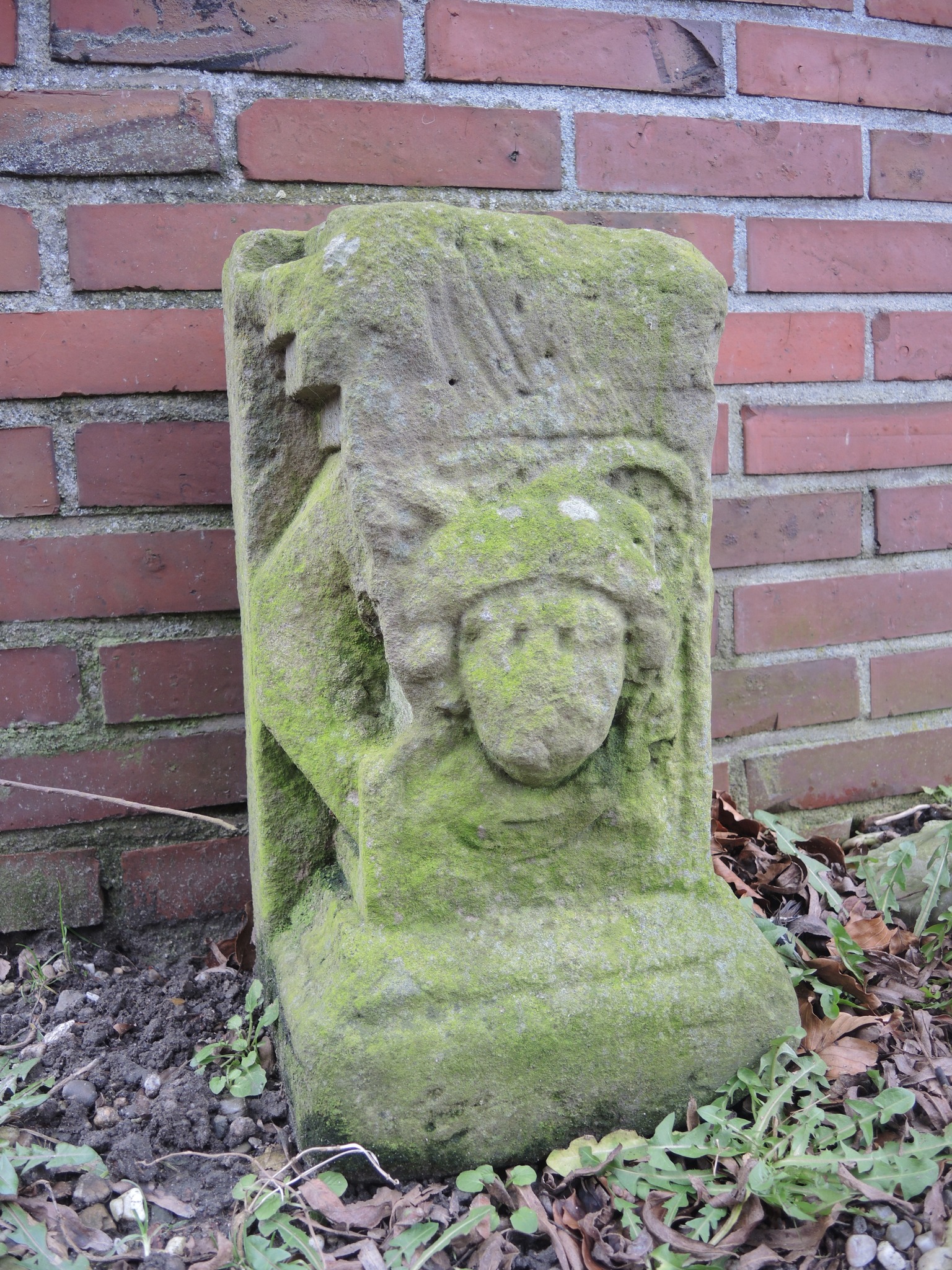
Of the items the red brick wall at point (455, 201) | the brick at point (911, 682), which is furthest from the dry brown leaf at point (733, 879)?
the brick at point (911, 682)

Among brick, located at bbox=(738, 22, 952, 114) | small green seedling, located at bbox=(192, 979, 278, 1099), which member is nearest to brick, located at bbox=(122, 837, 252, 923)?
small green seedling, located at bbox=(192, 979, 278, 1099)

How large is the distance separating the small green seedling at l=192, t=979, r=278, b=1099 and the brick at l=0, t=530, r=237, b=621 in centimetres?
65

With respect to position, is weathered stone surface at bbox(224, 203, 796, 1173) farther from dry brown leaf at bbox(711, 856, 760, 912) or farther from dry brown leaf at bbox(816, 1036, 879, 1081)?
dry brown leaf at bbox(711, 856, 760, 912)

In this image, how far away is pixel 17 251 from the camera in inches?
62.4

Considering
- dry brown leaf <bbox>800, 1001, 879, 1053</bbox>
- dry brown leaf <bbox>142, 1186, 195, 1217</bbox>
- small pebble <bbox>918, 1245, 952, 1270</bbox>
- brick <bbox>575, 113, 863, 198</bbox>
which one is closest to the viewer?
small pebble <bbox>918, 1245, 952, 1270</bbox>

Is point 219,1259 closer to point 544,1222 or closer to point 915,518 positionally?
point 544,1222

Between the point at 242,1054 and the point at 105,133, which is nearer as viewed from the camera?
the point at 242,1054

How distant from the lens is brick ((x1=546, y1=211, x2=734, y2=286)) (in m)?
1.83

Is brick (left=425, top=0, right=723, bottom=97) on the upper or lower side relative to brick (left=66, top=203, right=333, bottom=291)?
upper

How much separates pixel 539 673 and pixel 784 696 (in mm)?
1045

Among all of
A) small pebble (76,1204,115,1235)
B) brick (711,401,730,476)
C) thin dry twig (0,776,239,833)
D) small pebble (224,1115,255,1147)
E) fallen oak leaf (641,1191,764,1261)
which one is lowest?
small pebble (224,1115,255,1147)

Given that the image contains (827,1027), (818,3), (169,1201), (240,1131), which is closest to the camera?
(169,1201)

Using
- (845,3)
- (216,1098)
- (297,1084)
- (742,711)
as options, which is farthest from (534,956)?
(845,3)

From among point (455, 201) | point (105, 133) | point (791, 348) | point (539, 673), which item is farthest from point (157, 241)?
point (791, 348)
